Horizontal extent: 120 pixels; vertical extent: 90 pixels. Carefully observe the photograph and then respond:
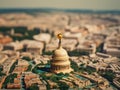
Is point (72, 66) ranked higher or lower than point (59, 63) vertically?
lower

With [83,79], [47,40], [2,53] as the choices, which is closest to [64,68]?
[83,79]

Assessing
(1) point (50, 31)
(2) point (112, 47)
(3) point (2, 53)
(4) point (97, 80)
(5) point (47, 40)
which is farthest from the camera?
(1) point (50, 31)

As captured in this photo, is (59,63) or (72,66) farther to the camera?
(72,66)

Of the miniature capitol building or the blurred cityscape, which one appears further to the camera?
the miniature capitol building

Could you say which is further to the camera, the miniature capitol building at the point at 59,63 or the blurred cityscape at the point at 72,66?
the miniature capitol building at the point at 59,63

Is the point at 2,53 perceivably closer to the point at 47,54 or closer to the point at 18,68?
the point at 47,54

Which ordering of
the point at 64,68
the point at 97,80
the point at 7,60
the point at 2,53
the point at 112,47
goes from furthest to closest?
the point at 112,47 → the point at 2,53 → the point at 7,60 → the point at 64,68 → the point at 97,80

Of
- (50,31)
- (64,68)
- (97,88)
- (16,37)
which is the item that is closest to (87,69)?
(64,68)

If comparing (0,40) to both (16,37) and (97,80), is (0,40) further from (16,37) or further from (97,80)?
(97,80)

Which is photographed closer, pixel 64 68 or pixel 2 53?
pixel 64 68
